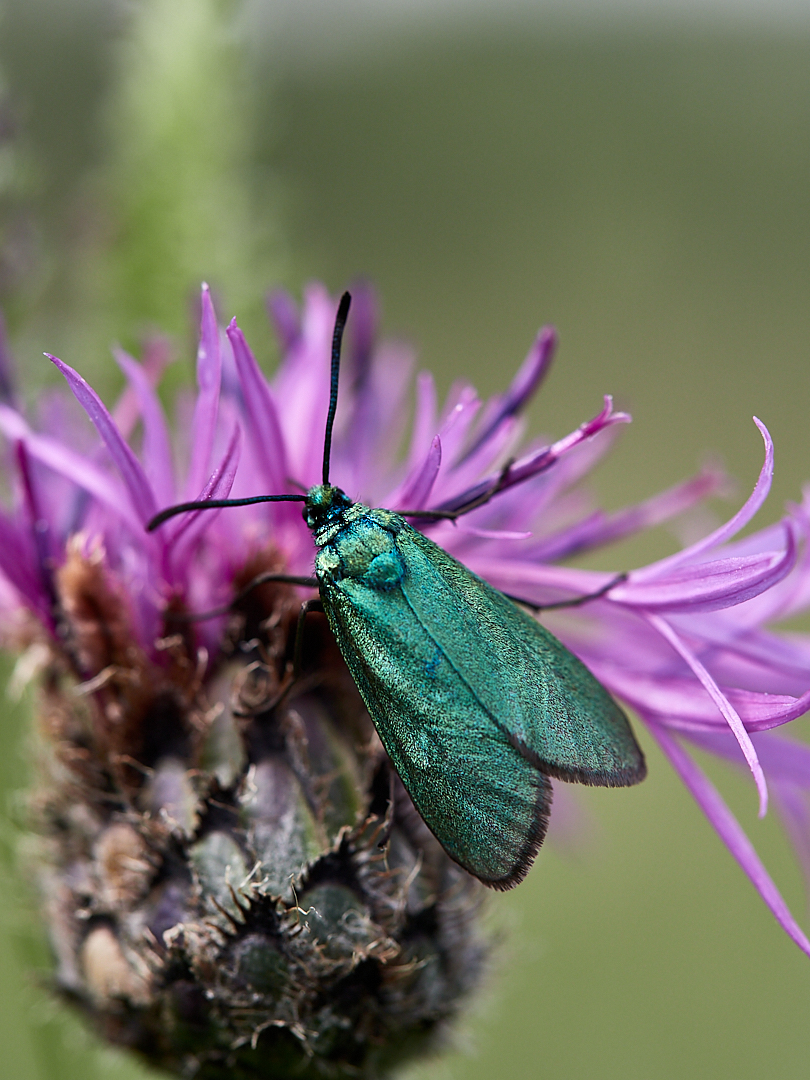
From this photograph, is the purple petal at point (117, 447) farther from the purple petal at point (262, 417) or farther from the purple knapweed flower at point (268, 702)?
the purple petal at point (262, 417)

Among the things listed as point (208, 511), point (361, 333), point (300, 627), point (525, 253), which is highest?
point (525, 253)

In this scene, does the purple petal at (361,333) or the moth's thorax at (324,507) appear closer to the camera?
the moth's thorax at (324,507)

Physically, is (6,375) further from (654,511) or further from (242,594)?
(654,511)

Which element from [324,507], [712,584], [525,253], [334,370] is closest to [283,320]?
[334,370]

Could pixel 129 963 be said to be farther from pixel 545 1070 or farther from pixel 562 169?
pixel 562 169

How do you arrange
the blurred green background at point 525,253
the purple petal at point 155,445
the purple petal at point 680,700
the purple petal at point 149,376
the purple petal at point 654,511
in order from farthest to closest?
the blurred green background at point 525,253, the purple petal at point 149,376, the purple petal at point 654,511, the purple petal at point 155,445, the purple petal at point 680,700

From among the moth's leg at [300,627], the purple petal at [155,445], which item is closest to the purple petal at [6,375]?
the purple petal at [155,445]

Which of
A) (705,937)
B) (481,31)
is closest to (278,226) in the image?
(705,937)
